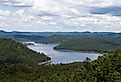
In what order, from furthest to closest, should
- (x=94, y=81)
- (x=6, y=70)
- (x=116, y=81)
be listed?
(x=6, y=70), (x=94, y=81), (x=116, y=81)

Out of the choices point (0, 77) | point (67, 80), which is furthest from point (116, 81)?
point (0, 77)

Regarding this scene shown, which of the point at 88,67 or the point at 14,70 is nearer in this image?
the point at 88,67

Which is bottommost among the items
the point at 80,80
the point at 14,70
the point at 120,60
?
the point at 14,70

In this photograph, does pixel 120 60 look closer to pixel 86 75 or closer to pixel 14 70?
pixel 86 75

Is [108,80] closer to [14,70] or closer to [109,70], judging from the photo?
[109,70]

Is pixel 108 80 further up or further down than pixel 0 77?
further up

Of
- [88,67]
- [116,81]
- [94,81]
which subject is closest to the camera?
[116,81]

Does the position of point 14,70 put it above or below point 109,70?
below

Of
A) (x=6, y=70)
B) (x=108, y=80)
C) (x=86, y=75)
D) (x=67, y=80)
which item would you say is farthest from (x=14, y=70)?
(x=108, y=80)

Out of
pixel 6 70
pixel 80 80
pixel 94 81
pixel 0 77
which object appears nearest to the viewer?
pixel 94 81
